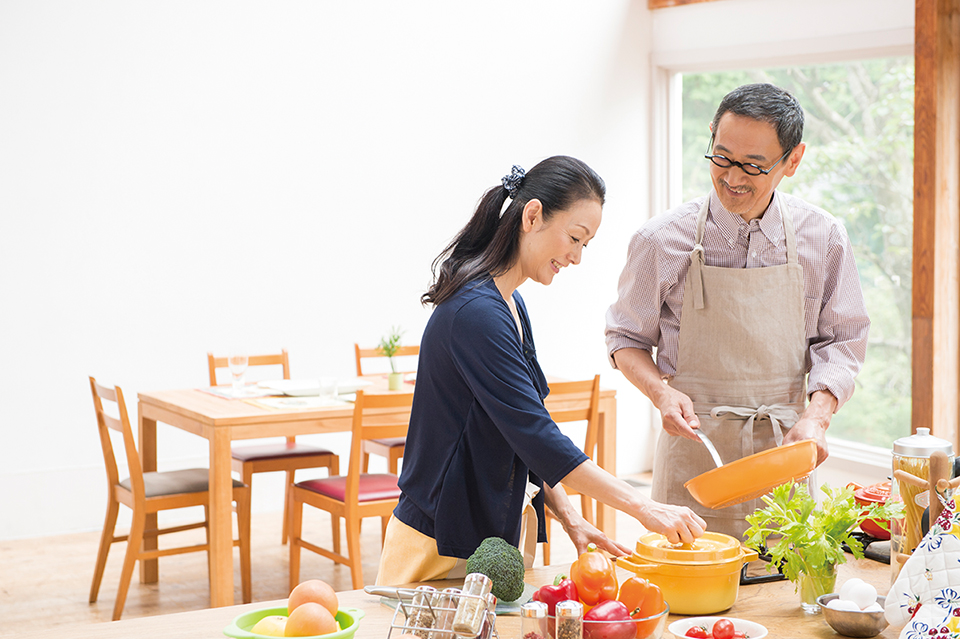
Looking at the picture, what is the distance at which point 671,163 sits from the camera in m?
6.64

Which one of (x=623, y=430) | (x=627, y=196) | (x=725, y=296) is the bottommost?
(x=623, y=430)

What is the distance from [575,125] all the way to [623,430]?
6.54ft

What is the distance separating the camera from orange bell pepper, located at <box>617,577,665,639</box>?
4.77ft

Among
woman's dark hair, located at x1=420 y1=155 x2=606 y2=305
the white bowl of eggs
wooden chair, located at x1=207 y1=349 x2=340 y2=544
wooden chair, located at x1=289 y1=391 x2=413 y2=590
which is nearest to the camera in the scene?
the white bowl of eggs

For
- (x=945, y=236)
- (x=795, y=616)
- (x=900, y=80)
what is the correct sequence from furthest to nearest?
(x=900, y=80) < (x=945, y=236) < (x=795, y=616)

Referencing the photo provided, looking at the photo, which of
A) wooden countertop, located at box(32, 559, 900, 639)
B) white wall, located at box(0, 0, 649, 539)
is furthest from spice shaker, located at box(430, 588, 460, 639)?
white wall, located at box(0, 0, 649, 539)

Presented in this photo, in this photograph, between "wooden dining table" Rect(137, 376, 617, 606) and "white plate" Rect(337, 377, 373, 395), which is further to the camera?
"white plate" Rect(337, 377, 373, 395)

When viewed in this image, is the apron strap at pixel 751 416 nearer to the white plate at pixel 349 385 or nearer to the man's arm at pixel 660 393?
the man's arm at pixel 660 393

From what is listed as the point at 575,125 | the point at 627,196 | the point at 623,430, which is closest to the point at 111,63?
the point at 575,125

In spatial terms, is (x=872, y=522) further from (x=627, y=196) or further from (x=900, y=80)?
(x=627, y=196)

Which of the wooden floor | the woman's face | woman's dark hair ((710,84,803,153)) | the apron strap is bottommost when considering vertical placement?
the wooden floor

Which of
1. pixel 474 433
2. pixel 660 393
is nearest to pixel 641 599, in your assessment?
pixel 474 433

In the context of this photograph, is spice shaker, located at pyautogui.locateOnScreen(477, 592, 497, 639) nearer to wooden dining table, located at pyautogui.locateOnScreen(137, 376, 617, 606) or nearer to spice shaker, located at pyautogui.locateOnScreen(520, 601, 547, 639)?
spice shaker, located at pyautogui.locateOnScreen(520, 601, 547, 639)

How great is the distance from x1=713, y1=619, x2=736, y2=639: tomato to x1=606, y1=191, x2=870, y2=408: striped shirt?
2.90ft
